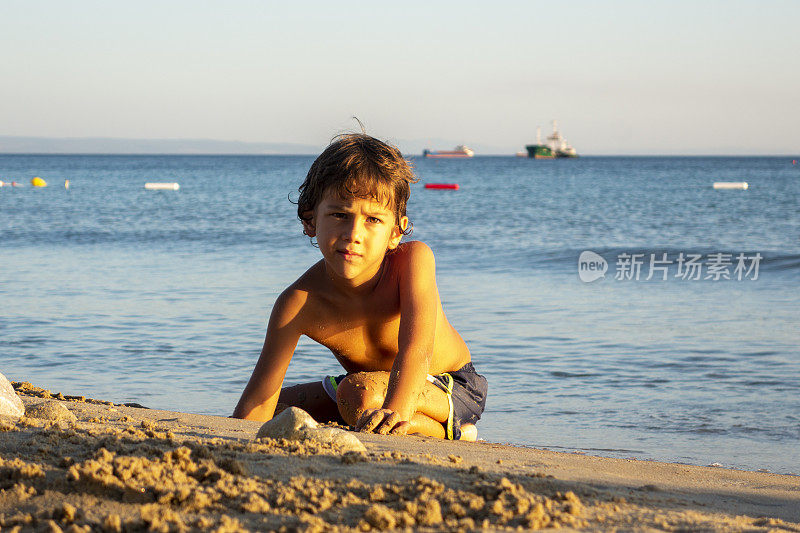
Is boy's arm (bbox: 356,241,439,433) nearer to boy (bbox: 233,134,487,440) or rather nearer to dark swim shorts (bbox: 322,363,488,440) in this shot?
boy (bbox: 233,134,487,440)

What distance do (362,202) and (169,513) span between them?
163 centimetres

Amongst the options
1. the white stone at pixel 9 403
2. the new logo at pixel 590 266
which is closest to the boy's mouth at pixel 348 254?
the white stone at pixel 9 403

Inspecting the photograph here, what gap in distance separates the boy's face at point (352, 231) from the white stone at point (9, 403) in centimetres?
133

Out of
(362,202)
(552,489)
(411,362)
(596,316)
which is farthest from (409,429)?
(596,316)

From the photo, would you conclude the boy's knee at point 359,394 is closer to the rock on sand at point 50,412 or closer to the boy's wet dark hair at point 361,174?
the boy's wet dark hair at point 361,174

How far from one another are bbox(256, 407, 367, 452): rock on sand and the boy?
448mm

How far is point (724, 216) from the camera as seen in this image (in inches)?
918

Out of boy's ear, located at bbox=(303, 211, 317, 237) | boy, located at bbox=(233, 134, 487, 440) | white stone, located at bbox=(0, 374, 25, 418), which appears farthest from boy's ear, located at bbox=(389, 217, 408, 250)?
white stone, located at bbox=(0, 374, 25, 418)

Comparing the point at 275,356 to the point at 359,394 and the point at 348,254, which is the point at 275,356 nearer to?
the point at 359,394

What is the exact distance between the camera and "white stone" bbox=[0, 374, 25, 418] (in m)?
3.28

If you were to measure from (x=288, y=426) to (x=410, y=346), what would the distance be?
2.37 ft

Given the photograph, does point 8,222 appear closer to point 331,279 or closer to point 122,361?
point 122,361

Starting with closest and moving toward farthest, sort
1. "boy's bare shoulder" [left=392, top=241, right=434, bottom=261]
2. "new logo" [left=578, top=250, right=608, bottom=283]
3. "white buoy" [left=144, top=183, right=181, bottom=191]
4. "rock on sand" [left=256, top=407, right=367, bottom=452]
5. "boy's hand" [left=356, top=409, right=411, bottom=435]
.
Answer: "rock on sand" [left=256, top=407, right=367, bottom=452]
"boy's hand" [left=356, top=409, right=411, bottom=435]
"boy's bare shoulder" [left=392, top=241, right=434, bottom=261]
"new logo" [left=578, top=250, right=608, bottom=283]
"white buoy" [left=144, top=183, right=181, bottom=191]

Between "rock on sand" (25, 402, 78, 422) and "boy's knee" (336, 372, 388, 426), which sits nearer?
"rock on sand" (25, 402, 78, 422)
